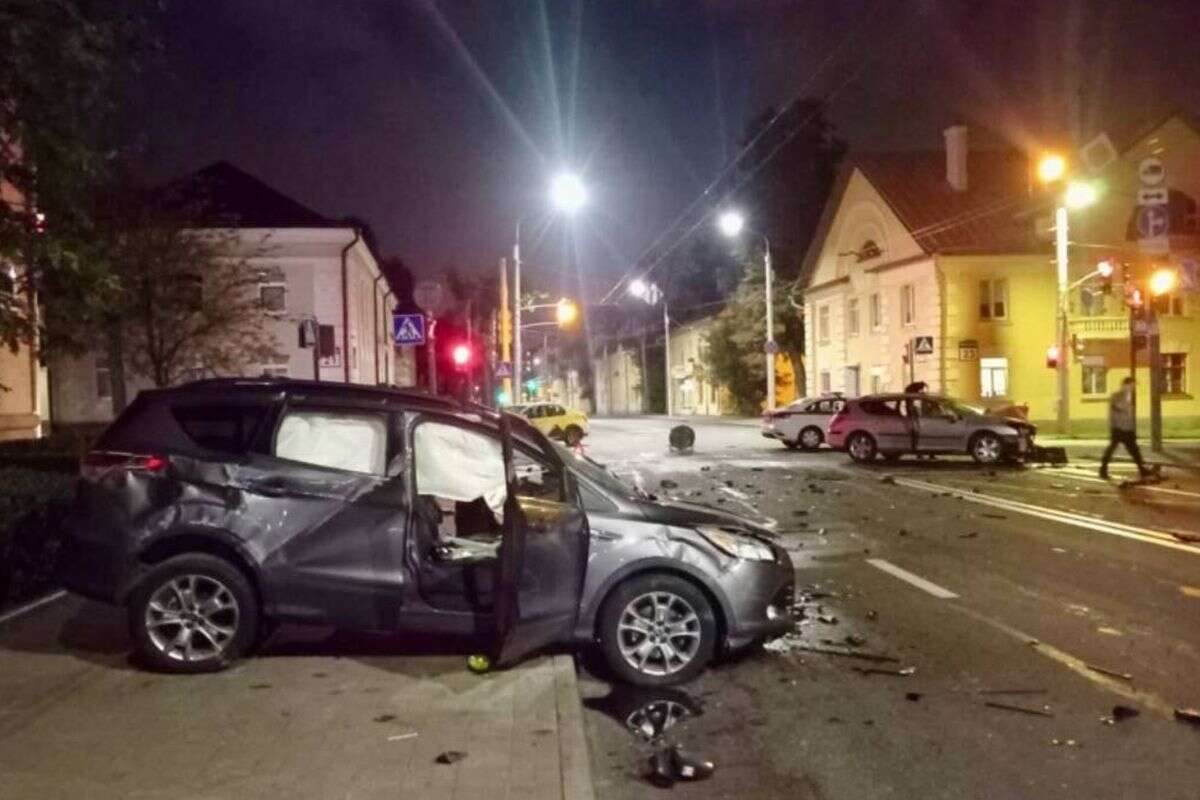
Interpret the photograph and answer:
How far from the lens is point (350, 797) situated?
17.6 ft

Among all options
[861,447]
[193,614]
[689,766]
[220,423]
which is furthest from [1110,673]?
[861,447]

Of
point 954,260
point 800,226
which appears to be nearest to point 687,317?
point 800,226

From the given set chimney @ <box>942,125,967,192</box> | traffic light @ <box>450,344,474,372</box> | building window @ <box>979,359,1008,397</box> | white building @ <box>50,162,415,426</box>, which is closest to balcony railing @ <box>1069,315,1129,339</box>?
building window @ <box>979,359,1008,397</box>

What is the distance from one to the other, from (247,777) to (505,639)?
182cm

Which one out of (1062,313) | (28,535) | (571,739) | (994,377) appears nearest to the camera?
(571,739)

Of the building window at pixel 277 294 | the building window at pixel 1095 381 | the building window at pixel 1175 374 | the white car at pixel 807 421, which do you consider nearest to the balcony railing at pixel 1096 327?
the building window at pixel 1095 381

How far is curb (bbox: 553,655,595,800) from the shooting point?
17.9 ft

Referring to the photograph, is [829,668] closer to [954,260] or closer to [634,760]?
[634,760]

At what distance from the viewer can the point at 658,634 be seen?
7871 mm

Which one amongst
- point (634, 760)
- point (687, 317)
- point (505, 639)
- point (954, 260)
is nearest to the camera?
point (634, 760)

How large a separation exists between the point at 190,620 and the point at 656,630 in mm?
2806

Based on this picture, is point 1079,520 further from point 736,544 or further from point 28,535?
point 28,535

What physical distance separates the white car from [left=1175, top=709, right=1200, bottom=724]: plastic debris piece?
27.2m

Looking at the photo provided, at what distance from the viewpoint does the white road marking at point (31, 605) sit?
939cm
